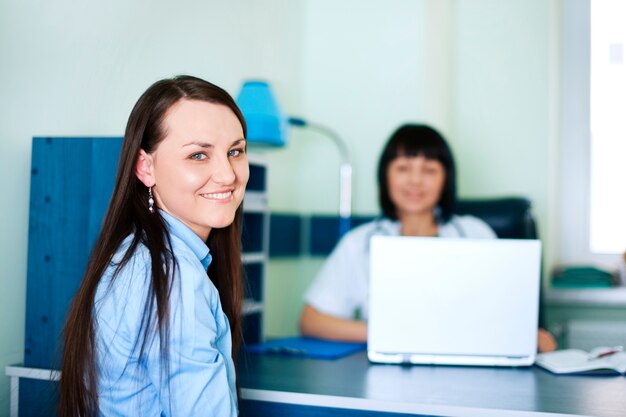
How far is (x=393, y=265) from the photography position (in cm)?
180

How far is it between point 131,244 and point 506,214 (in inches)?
65.4

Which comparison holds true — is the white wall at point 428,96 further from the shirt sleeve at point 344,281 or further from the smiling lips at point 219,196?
the smiling lips at point 219,196

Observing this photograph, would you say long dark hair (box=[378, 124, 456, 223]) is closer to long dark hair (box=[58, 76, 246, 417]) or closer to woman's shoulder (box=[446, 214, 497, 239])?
woman's shoulder (box=[446, 214, 497, 239])

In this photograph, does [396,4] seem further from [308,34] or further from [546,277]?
[546,277]

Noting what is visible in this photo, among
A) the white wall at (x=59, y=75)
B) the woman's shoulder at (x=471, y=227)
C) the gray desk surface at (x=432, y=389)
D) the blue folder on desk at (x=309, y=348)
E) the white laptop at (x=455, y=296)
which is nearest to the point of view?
the gray desk surface at (x=432, y=389)

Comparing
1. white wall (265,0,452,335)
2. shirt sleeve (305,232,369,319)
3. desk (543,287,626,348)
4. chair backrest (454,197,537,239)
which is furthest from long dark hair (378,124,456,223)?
desk (543,287,626,348)

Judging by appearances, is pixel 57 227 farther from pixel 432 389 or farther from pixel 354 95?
pixel 354 95

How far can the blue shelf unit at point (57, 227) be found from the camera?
167cm

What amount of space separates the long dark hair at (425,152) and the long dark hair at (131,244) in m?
1.15

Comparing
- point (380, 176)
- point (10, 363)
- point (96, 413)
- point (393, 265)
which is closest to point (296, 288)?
point (380, 176)

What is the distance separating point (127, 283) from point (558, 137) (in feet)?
8.75

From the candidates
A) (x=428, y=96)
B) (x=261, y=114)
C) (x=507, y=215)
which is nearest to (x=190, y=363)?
(x=261, y=114)

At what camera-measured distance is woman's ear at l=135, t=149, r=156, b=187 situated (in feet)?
4.43

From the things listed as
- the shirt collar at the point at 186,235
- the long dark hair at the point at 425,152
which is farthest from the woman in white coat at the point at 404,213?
the shirt collar at the point at 186,235
